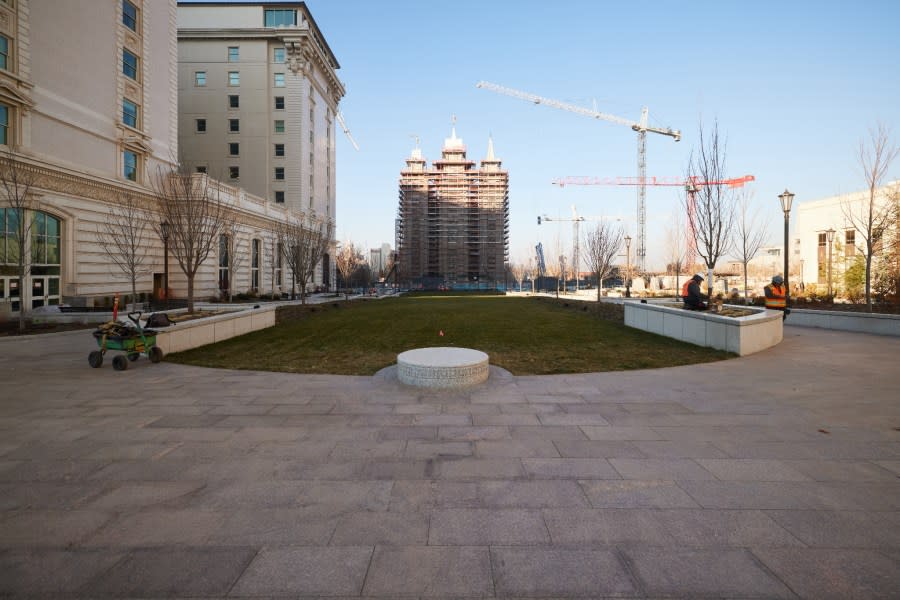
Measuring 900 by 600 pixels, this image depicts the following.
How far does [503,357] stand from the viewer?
1085cm

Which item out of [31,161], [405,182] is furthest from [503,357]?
[405,182]

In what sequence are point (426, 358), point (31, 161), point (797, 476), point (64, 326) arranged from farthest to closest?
point (31, 161) < point (64, 326) < point (426, 358) < point (797, 476)

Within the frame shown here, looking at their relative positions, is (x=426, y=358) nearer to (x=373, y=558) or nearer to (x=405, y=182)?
(x=373, y=558)

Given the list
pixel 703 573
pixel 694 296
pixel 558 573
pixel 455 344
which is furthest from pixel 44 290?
pixel 694 296

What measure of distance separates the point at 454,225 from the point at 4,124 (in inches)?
2942

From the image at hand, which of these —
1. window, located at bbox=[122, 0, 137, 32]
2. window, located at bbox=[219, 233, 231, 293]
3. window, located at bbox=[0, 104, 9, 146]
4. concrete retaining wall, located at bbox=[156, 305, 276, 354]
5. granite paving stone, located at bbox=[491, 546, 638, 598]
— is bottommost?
granite paving stone, located at bbox=[491, 546, 638, 598]

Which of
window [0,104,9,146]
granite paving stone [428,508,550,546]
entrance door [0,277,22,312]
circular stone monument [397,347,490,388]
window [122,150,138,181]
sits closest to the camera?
granite paving stone [428,508,550,546]

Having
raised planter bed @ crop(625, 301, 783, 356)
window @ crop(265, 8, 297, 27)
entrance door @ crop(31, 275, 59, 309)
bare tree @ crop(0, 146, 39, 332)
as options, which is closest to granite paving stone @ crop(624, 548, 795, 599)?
raised planter bed @ crop(625, 301, 783, 356)

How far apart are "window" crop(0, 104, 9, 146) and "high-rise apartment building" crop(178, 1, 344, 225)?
2574 centimetres

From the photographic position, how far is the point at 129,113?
87.9 ft

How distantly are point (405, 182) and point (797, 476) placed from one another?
94.5 meters

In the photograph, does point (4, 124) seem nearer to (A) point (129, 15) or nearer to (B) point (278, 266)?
(A) point (129, 15)

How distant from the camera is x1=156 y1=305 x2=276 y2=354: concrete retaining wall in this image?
1124 cm

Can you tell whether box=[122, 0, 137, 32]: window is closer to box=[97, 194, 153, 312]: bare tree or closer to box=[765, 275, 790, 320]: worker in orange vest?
box=[97, 194, 153, 312]: bare tree
